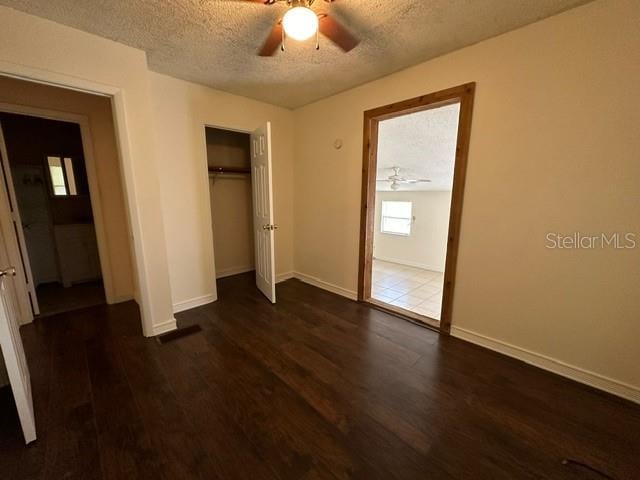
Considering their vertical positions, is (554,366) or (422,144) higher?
(422,144)

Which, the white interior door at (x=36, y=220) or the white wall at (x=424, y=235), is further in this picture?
the white wall at (x=424, y=235)

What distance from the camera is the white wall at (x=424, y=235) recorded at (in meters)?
5.58

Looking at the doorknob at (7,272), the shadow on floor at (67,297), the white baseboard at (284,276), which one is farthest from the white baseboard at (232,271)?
the doorknob at (7,272)

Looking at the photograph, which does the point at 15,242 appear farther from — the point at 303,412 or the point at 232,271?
the point at 303,412

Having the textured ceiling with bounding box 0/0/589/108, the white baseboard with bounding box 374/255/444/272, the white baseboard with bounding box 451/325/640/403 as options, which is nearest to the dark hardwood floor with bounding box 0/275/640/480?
the white baseboard with bounding box 451/325/640/403

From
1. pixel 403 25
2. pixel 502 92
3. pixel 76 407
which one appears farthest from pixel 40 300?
pixel 502 92

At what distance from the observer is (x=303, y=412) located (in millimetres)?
1499

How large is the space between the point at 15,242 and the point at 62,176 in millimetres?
1427

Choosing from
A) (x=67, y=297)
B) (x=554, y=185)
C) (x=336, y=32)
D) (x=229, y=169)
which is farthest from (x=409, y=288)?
(x=67, y=297)

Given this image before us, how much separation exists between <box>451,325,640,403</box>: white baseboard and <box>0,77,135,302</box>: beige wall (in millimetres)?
3471

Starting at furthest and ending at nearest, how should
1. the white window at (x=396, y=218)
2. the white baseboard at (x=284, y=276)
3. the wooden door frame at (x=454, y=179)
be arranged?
the white window at (x=396, y=218) → the white baseboard at (x=284, y=276) → the wooden door frame at (x=454, y=179)

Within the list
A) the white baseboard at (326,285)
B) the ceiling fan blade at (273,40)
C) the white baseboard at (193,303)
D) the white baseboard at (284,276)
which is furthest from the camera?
the white baseboard at (284,276)

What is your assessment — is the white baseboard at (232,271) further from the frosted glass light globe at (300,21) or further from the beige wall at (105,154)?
the frosted glass light globe at (300,21)

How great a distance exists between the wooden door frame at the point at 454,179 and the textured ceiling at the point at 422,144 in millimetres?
248
